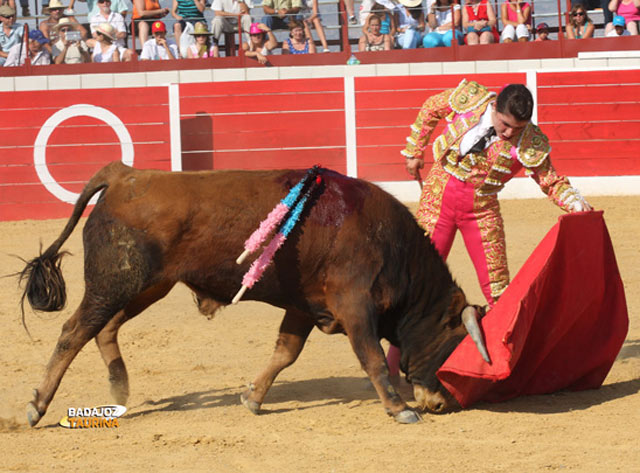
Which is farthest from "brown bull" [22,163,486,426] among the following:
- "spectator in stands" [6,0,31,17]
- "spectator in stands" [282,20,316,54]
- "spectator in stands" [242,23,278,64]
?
"spectator in stands" [6,0,31,17]

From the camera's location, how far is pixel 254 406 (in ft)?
12.1

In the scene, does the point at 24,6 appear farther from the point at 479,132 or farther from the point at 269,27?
the point at 479,132

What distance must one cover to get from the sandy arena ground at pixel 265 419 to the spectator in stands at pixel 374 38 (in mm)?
5703

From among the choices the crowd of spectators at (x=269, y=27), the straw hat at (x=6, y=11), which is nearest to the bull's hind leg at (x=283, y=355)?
the crowd of spectators at (x=269, y=27)

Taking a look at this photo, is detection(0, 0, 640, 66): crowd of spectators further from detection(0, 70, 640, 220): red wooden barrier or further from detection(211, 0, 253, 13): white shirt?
detection(0, 70, 640, 220): red wooden barrier

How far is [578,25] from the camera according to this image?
10656mm

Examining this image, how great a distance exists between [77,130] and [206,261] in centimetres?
665

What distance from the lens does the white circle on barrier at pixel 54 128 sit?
377 inches

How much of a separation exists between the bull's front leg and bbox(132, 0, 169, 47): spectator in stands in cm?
783

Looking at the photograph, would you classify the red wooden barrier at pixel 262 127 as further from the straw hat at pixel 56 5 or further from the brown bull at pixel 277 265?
the brown bull at pixel 277 265

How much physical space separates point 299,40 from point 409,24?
47.3 inches

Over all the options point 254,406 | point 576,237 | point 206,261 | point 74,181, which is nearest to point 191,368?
point 254,406

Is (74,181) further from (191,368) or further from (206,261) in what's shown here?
(206,261)

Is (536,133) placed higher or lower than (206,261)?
higher
